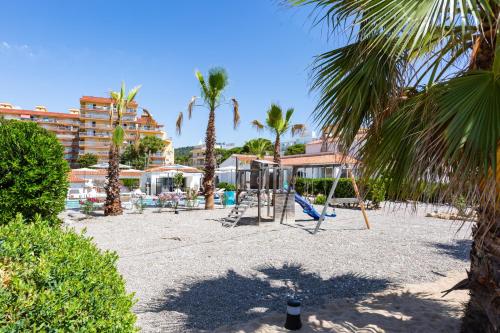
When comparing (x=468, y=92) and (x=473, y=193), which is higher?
(x=468, y=92)

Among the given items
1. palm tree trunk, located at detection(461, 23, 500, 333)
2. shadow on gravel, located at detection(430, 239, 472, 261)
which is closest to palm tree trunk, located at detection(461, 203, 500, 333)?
palm tree trunk, located at detection(461, 23, 500, 333)

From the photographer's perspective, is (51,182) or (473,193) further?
(51,182)

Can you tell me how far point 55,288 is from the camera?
5.91 ft

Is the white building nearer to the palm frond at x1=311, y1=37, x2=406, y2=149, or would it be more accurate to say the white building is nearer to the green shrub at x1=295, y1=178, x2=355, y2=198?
the green shrub at x1=295, y1=178, x2=355, y2=198

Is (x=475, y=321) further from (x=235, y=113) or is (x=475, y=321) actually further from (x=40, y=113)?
(x=40, y=113)

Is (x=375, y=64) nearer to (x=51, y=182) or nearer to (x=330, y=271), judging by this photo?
(x=330, y=271)

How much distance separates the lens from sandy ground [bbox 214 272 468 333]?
420cm

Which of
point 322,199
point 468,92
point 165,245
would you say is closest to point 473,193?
point 468,92

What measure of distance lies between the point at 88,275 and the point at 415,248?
9163 mm

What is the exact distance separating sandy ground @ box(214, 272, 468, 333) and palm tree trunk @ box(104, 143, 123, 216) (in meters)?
12.6

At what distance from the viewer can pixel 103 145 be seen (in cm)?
8162

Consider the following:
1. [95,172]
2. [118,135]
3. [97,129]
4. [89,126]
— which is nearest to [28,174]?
[118,135]

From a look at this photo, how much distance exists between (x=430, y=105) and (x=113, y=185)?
14.6m

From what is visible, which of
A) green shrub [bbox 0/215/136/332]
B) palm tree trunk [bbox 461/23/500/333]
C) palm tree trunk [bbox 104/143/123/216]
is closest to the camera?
green shrub [bbox 0/215/136/332]
